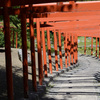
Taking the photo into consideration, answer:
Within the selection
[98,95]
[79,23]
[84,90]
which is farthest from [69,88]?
[79,23]

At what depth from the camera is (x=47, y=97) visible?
29.7ft

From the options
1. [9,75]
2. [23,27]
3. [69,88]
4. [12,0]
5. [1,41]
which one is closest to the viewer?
[12,0]

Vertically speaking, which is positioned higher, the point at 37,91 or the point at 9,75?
the point at 9,75

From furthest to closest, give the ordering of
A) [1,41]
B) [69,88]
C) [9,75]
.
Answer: [1,41]
[69,88]
[9,75]

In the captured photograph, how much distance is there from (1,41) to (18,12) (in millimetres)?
17247

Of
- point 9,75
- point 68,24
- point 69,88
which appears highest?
point 68,24

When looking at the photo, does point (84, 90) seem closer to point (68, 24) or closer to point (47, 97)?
point (47, 97)

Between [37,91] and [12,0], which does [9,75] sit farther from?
[37,91]

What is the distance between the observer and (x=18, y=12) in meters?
7.08

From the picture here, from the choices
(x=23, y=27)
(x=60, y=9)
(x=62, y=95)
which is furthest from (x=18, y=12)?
(x=62, y=95)

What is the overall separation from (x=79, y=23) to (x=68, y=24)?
2.61 feet

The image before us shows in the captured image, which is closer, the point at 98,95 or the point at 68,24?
the point at 98,95

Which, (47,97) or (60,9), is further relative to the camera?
(47,97)

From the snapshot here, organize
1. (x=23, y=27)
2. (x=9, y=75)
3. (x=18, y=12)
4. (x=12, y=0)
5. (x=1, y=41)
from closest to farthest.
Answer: (x=12, y=0) < (x=9, y=75) < (x=18, y=12) < (x=23, y=27) < (x=1, y=41)
